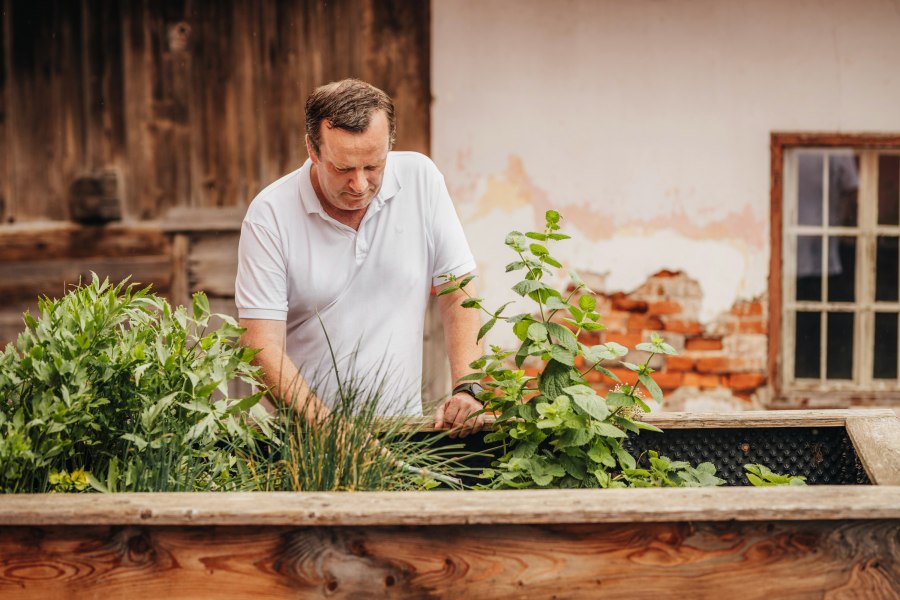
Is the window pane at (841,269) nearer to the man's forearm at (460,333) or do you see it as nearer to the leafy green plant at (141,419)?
the man's forearm at (460,333)

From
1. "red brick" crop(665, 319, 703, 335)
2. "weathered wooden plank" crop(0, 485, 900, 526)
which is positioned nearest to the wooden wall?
"red brick" crop(665, 319, 703, 335)

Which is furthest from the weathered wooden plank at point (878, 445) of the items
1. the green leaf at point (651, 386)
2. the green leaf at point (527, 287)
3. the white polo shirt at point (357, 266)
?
the white polo shirt at point (357, 266)

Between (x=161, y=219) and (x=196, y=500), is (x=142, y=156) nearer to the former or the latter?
(x=161, y=219)

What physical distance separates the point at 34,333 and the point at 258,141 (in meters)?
2.91

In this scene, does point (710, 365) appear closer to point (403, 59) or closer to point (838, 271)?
point (838, 271)

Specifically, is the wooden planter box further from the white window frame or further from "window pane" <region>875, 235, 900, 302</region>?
"window pane" <region>875, 235, 900, 302</region>

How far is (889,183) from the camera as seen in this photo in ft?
15.2

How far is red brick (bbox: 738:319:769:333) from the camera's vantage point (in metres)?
4.55

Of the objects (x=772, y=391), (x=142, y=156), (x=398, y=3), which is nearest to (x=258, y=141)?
(x=142, y=156)

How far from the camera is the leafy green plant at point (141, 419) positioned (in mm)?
1571

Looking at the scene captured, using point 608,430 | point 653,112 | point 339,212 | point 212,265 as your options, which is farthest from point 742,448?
point 212,265

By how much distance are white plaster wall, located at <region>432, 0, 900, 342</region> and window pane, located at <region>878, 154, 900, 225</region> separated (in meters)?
0.17

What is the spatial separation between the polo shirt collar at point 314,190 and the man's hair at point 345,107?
139 mm

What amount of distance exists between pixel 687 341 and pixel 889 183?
128 cm
